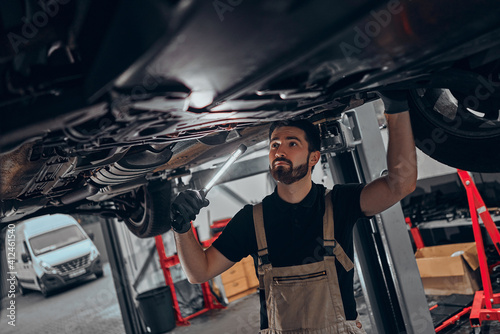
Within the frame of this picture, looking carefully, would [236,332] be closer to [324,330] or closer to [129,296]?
[129,296]

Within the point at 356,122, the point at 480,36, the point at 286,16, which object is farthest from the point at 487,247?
the point at 286,16

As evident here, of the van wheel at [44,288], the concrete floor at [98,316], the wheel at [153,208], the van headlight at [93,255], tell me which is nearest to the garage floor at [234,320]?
the concrete floor at [98,316]

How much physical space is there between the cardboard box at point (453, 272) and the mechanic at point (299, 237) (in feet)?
10.5

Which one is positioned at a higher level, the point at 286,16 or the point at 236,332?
the point at 286,16

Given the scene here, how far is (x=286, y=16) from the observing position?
0.59 meters

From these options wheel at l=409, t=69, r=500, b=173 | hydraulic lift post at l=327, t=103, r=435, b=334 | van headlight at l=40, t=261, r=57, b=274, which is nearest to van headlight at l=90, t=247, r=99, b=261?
van headlight at l=40, t=261, r=57, b=274

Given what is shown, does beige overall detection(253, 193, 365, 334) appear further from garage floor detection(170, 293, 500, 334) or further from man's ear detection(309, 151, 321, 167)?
garage floor detection(170, 293, 500, 334)

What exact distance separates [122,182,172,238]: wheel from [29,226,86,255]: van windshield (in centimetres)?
719

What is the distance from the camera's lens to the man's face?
5.12 ft

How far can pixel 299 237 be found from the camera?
60.1 inches

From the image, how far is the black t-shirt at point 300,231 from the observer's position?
4.89 ft

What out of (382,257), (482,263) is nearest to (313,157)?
(382,257)

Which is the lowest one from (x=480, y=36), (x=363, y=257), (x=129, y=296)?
(x=129, y=296)

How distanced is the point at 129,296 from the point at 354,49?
555cm
